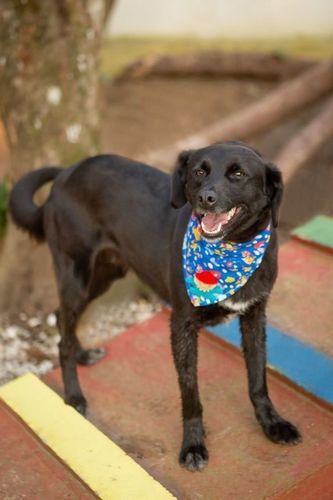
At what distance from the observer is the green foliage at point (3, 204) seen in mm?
5531

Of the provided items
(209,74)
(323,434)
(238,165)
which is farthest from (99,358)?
(209,74)

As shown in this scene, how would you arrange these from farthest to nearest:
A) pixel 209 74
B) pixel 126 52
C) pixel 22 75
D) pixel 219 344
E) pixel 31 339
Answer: pixel 126 52
pixel 209 74
pixel 31 339
pixel 22 75
pixel 219 344

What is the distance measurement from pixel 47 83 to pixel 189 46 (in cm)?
648

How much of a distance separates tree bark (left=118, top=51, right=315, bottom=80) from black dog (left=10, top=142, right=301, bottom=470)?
651cm

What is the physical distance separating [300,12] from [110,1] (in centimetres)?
621

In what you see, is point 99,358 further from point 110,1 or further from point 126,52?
point 126,52

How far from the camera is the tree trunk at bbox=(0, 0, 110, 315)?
508 cm

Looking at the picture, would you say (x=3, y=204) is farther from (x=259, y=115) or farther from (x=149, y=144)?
(x=149, y=144)

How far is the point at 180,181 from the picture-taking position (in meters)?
3.24

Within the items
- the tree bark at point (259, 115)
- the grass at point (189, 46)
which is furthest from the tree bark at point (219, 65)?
the tree bark at point (259, 115)

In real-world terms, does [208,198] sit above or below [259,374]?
above

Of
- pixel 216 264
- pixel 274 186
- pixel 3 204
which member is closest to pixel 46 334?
pixel 3 204

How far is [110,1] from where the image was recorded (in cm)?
543

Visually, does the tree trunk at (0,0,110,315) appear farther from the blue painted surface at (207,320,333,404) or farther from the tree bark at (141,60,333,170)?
the blue painted surface at (207,320,333,404)
